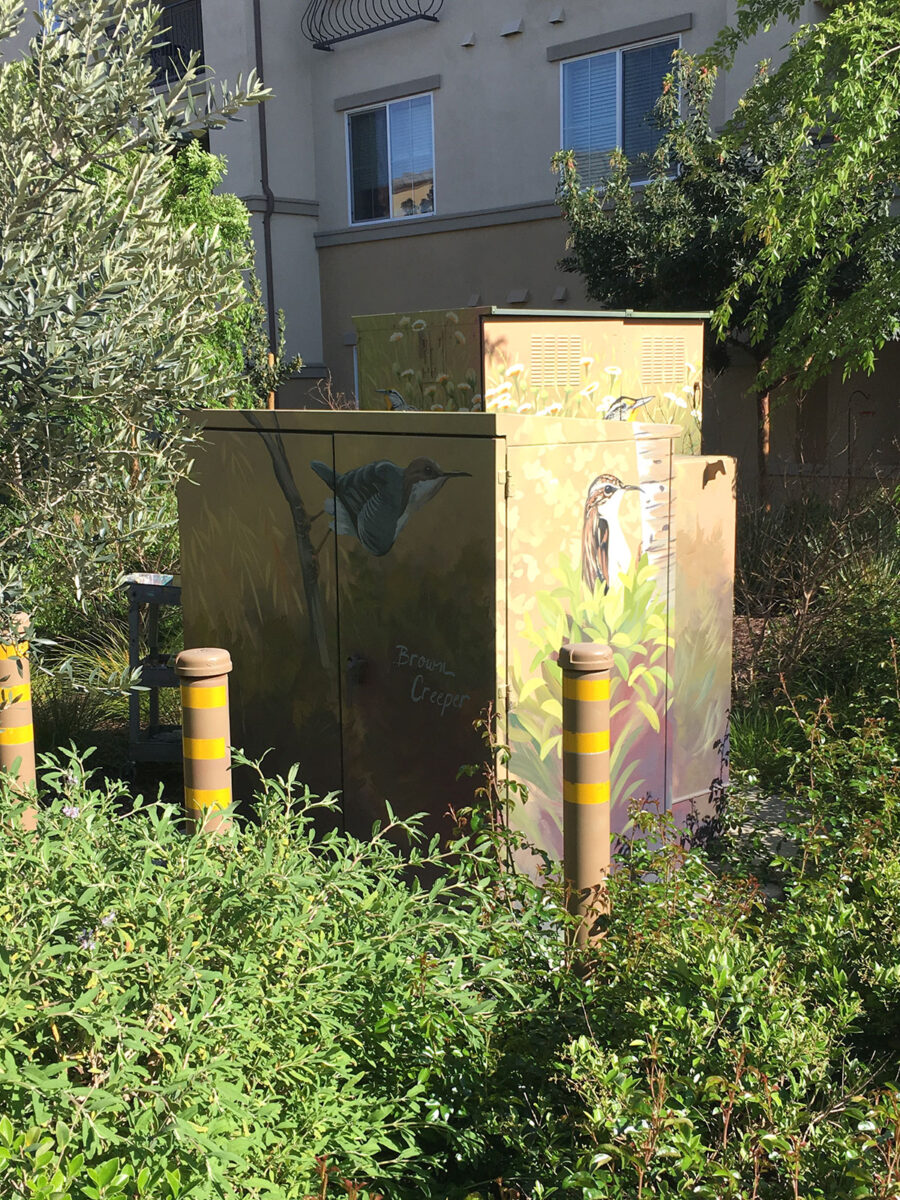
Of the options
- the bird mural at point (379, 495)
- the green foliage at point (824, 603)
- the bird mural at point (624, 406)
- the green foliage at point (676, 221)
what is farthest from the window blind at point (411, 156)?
the bird mural at point (379, 495)

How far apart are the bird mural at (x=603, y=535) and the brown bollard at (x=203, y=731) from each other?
1.47 metres

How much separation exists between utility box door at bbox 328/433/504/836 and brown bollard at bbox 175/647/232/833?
0.92 metres

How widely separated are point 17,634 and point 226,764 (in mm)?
798

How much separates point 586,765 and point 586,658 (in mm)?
331

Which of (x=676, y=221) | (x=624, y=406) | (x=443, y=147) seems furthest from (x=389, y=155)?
(x=624, y=406)

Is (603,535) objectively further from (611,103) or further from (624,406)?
(611,103)

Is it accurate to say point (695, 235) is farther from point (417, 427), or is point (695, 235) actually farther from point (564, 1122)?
point (564, 1122)

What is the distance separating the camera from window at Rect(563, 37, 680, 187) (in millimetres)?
13906

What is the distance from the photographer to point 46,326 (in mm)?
3250

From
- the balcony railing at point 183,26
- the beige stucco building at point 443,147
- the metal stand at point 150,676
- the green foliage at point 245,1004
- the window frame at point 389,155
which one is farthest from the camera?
the balcony railing at point 183,26

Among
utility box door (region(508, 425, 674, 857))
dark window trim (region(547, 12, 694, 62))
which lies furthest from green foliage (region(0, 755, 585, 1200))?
dark window trim (region(547, 12, 694, 62))

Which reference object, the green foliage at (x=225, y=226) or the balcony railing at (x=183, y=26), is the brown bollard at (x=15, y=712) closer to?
the green foliage at (x=225, y=226)

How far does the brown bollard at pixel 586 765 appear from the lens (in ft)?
11.8

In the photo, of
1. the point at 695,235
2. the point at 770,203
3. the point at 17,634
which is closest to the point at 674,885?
the point at 17,634
